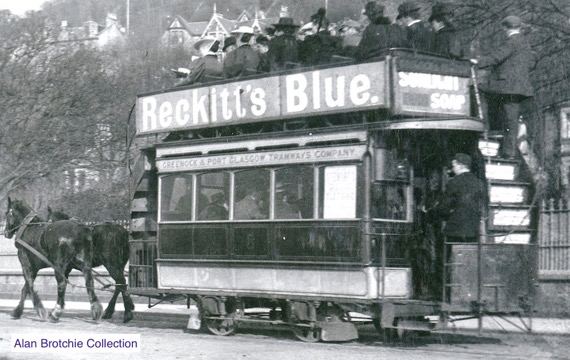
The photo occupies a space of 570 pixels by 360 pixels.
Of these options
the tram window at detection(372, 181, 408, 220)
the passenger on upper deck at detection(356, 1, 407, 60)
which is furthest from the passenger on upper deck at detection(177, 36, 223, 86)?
the tram window at detection(372, 181, 408, 220)

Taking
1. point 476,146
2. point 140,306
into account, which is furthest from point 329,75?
point 140,306

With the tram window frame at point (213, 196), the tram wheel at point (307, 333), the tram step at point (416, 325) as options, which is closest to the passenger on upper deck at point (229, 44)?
the tram window frame at point (213, 196)

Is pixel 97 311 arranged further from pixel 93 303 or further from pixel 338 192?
pixel 338 192

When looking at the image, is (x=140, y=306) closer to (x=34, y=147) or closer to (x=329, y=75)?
(x=329, y=75)

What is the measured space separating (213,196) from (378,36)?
3.31 m

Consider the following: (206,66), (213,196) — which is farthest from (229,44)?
(213,196)

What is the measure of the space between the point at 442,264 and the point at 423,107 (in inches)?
74.7

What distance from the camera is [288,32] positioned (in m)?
13.5

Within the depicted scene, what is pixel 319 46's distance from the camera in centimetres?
1359

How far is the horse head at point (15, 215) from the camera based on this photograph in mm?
17581

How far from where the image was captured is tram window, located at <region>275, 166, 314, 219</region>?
1244 centimetres

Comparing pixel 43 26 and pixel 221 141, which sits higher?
pixel 43 26

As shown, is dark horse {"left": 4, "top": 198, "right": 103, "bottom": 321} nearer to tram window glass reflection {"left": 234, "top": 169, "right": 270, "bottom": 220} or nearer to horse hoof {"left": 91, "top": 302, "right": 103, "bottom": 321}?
horse hoof {"left": 91, "top": 302, "right": 103, "bottom": 321}

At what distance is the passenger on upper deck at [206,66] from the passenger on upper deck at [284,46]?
46.8 inches
